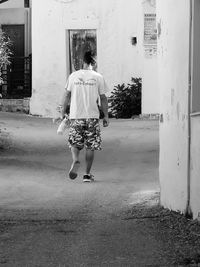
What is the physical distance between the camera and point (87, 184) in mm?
10703

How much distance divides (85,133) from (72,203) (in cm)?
200

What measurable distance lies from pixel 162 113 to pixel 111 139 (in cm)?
761

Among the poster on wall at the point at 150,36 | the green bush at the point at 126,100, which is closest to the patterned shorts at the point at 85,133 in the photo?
the poster on wall at the point at 150,36

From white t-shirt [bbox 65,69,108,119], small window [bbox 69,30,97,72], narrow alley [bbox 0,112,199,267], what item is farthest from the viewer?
small window [bbox 69,30,97,72]

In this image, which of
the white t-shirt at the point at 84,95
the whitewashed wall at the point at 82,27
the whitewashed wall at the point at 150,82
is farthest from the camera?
the whitewashed wall at the point at 82,27

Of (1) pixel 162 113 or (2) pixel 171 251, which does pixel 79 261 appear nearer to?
(2) pixel 171 251

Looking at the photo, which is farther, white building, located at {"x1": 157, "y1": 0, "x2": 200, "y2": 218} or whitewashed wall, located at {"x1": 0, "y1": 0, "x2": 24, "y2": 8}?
whitewashed wall, located at {"x1": 0, "y1": 0, "x2": 24, "y2": 8}

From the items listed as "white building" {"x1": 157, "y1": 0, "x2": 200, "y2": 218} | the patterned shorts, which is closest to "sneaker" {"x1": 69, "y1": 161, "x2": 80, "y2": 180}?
the patterned shorts

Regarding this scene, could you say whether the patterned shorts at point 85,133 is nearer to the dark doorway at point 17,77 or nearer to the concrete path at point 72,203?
the concrete path at point 72,203

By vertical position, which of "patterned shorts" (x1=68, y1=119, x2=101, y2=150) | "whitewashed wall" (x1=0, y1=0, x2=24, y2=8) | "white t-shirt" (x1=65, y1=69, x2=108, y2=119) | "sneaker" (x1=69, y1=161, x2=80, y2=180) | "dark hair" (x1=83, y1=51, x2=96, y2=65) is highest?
"whitewashed wall" (x1=0, y1=0, x2=24, y2=8)

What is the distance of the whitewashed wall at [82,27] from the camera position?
21703 mm

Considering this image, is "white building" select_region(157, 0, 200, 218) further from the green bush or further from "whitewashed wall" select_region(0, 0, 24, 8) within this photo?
"whitewashed wall" select_region(0, 0, 24, 8)

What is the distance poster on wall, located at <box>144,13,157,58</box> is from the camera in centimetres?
2048

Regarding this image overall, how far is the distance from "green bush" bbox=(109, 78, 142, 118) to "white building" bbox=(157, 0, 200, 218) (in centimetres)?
1276
